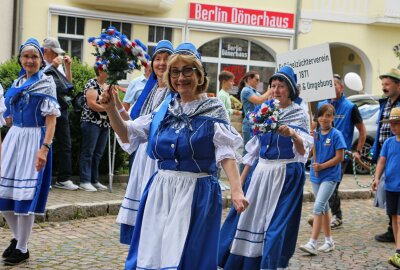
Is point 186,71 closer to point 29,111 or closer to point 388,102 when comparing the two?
point 29,111

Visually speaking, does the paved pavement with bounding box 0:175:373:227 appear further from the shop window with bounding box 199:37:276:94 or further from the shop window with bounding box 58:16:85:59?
the shop window with bounding box 199:37:276:94

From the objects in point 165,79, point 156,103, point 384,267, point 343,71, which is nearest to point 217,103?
point 165,79

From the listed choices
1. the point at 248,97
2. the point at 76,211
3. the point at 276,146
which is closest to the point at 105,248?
the point at 76,211

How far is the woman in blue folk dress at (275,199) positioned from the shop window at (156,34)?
1450 centimetres

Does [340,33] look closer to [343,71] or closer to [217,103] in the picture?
[343,71]

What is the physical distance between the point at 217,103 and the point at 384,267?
339cm

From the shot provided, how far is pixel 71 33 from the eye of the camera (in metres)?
19.7

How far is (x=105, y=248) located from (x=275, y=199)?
211 cm

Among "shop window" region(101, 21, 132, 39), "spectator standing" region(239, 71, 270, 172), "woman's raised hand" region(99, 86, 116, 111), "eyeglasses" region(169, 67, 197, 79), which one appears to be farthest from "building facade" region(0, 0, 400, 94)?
"eyeglasses" region(169, 67, 197, 79)

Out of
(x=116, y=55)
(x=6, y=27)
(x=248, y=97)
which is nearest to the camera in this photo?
(x=116, y=55)

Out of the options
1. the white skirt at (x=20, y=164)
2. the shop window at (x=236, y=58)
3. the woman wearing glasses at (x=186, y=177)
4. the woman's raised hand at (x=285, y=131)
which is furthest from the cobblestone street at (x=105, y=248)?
the shop window at (x=236, y=58)

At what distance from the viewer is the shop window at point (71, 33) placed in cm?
1962

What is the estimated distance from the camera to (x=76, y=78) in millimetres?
11117

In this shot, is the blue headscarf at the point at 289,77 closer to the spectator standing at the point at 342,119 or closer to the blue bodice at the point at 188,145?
the blue bodice at the point at 188,145
